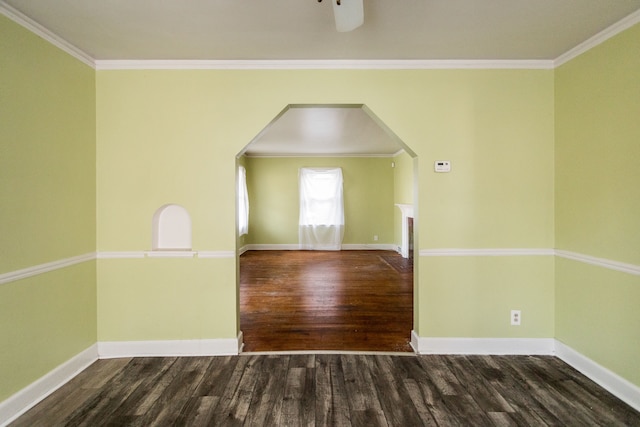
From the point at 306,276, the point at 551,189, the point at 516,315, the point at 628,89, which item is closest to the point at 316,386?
the point at 516,315

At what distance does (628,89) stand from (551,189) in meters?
0.83

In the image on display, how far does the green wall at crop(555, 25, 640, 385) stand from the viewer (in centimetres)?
192

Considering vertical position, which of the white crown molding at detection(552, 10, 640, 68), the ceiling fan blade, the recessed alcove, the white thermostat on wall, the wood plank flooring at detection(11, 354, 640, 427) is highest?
the white crown molding at detection(552, 10, 640, 68)

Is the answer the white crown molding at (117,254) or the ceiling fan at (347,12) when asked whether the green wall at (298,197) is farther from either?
the ceiling fan at (347,12)

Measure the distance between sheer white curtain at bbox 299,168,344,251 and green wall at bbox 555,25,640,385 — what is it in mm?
5643

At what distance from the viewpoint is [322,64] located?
97.5 inches

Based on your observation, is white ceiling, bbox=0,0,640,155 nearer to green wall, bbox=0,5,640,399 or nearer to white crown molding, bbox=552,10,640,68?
white crown molding, bbox=552,10,640,68

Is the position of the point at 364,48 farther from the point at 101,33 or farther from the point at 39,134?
the point at 39,134

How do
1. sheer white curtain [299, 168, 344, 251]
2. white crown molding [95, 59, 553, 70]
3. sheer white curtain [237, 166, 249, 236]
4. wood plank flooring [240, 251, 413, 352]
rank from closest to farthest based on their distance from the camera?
white crown molding [95, 59, 553, 70], wood plank flooring [240, 251, 413, 352], sheer white curtain [237, 166, 249, 236], sheer white curtain [299, 168, 344, 251]

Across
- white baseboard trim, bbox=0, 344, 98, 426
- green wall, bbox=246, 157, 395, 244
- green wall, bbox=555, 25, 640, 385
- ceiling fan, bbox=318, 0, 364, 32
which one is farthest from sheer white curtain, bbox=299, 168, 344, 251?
ceiling fan, bbox=318, 0, 364, 32

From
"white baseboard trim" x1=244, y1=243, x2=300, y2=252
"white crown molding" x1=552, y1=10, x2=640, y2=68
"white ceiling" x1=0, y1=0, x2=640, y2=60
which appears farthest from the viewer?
"white baseboard trim" x1=244, y1=243, x2=300, y2=252

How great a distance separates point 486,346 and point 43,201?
347 cm

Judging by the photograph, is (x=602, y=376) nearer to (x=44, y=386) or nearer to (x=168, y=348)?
(x=168, y=348)

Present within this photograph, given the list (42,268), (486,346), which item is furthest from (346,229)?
(42,268)
